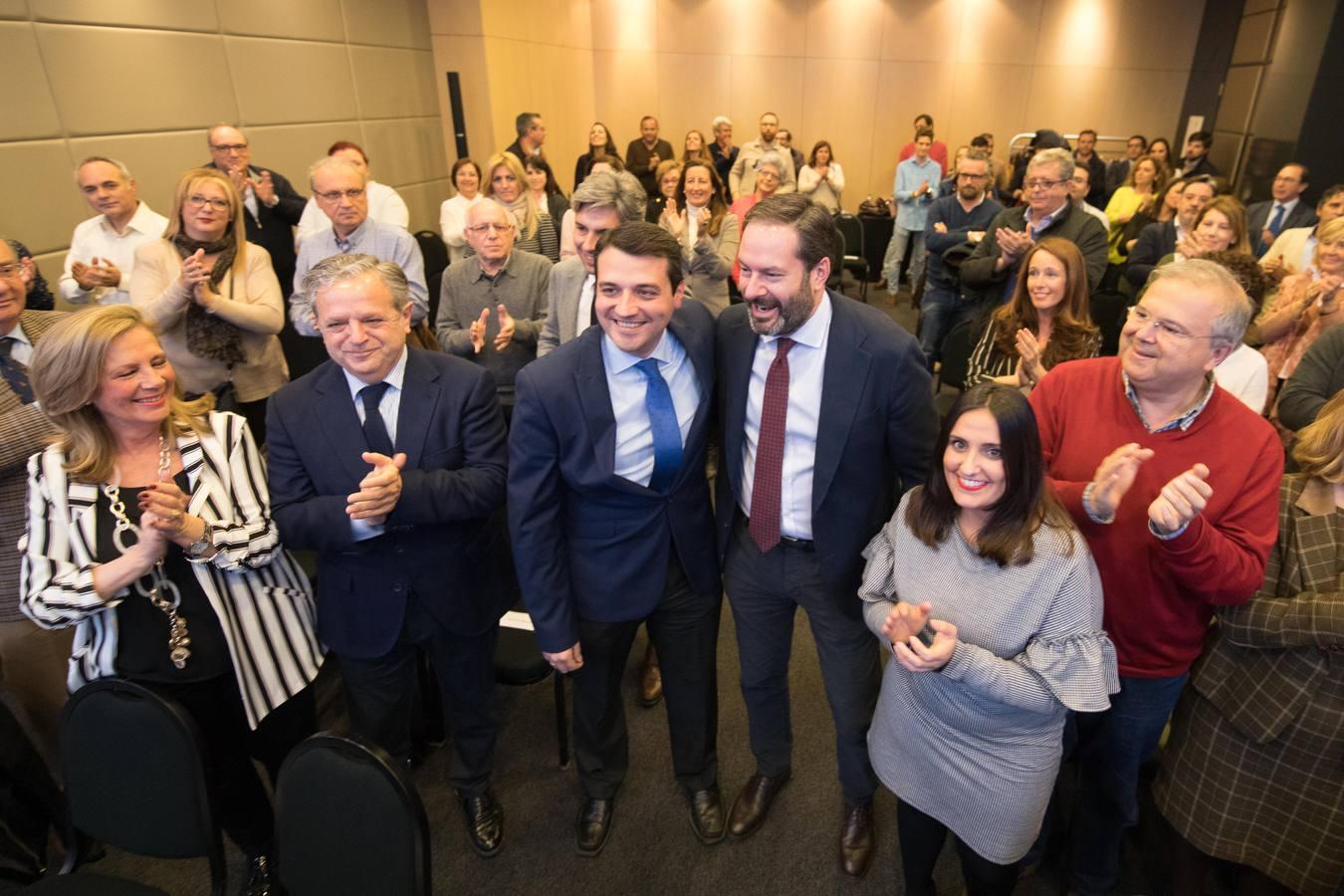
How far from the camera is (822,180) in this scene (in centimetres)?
848

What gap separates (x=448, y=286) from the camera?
3225 mm

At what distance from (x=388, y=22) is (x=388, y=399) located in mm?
6301

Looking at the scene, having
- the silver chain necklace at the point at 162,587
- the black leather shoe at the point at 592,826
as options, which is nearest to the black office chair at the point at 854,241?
the black leather shoe at the point at 592,826

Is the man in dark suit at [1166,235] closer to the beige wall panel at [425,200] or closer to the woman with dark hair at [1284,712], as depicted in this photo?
the woman with dark hair at [1284,712]

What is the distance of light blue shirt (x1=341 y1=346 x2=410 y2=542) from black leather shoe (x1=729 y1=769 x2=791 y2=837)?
1.44 m

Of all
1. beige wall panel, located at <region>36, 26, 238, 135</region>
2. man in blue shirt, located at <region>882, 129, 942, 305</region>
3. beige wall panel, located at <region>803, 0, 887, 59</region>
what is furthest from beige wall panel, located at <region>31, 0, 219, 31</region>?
beige wall panel, located at <region>803, 0, 887, 59</region>

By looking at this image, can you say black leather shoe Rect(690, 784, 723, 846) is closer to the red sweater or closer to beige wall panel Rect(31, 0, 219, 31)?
the red sweater

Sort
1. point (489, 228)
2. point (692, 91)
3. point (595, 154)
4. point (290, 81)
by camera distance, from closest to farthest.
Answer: point (489, 228) < point (290, 81) < point (595, 154) < point (692, 91)

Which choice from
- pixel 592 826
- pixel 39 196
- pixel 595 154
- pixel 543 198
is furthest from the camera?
pixel 595 154

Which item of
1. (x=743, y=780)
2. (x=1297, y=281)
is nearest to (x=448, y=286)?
(x=743, y=780)

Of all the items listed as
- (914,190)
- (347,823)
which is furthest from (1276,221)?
(347,823)

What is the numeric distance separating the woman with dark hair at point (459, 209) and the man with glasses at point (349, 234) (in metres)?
0.95

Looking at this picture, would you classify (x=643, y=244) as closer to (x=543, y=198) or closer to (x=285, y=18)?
(x=543, y=198)

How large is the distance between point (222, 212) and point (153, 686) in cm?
199
